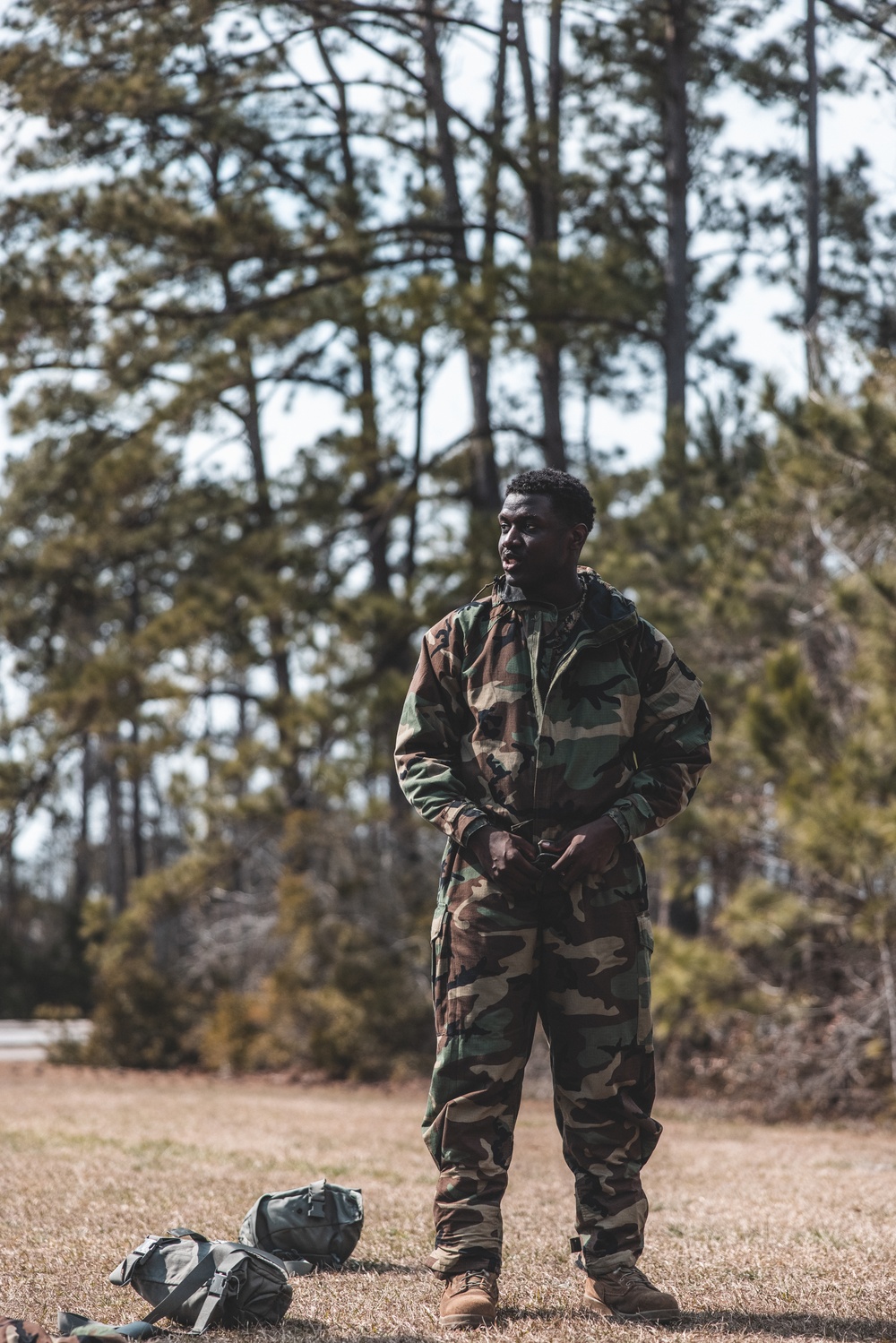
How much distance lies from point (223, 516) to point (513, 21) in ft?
21.5

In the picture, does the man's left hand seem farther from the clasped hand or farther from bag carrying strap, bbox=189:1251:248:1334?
bag carrying strap, bbox=189:1251:248:1334

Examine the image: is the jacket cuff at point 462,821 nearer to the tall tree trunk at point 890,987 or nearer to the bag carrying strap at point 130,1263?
the bag carrying strap at point 130,1263

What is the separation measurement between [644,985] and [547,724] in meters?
0.68

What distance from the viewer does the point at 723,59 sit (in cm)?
1497

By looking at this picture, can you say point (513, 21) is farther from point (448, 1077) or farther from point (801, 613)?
point (448, 1077)

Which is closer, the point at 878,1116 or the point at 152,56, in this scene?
the point at 878,1116

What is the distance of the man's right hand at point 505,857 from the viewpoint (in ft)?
11.2

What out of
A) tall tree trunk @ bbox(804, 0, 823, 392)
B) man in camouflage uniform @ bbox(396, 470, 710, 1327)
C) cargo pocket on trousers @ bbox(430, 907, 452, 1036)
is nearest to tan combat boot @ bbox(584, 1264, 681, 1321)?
man in camouflage uniform @ bbox(396, 470, 710, 1327)

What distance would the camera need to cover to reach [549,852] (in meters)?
3.48

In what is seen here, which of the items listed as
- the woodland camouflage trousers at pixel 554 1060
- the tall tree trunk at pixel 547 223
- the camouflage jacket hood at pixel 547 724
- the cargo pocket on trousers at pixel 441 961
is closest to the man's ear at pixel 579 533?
the camouflage jacket hood at pixel 547 724

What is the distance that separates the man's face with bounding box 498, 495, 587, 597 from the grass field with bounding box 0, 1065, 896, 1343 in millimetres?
1766

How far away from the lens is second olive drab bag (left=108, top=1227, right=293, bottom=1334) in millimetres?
3281

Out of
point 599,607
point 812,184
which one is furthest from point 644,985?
point 812,184

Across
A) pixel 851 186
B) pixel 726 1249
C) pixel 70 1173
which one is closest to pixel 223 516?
pixel 851 186
